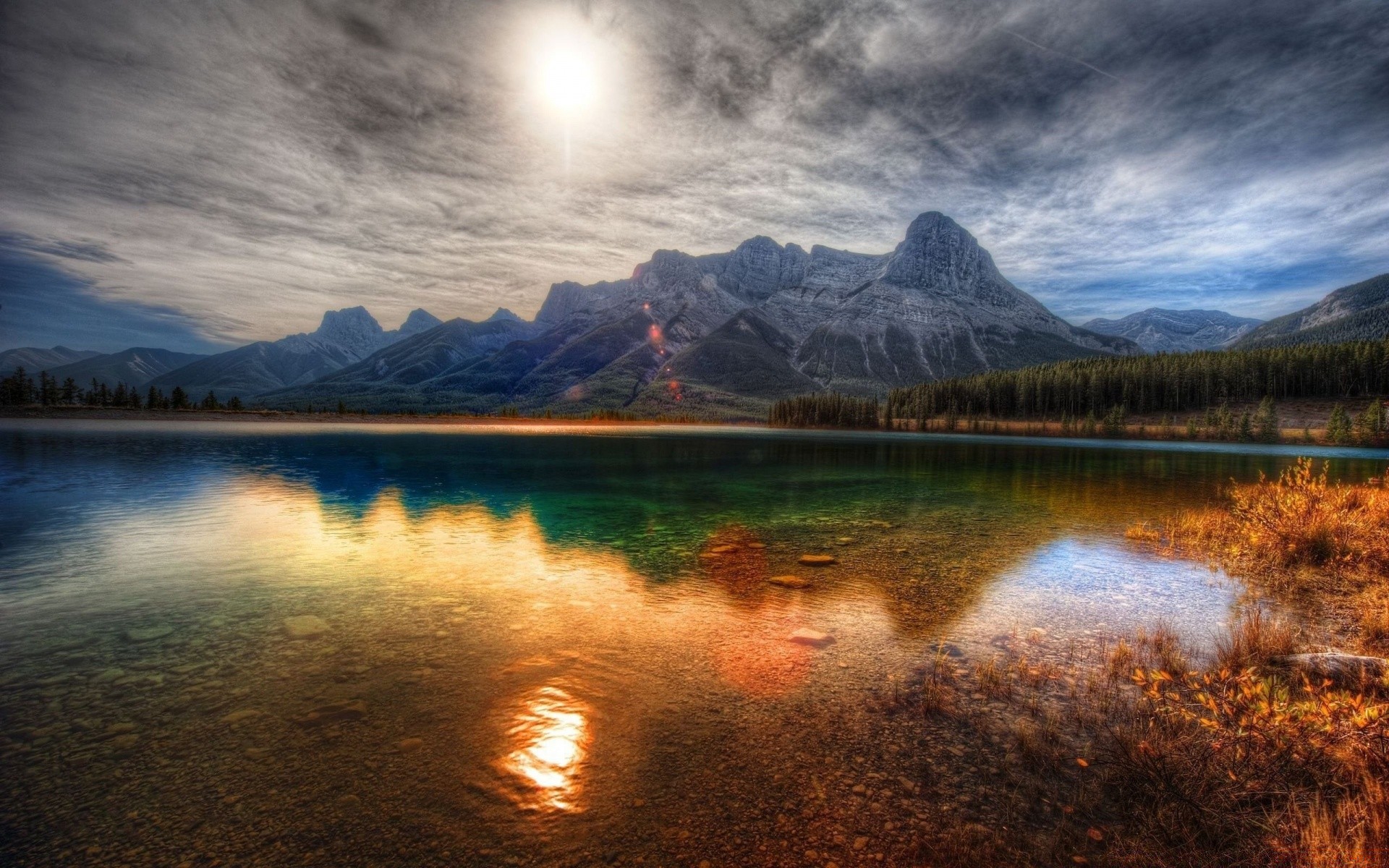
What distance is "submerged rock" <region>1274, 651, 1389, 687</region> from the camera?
9.55 meters

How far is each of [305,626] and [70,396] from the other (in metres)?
222

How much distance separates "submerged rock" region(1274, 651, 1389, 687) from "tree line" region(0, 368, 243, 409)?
217649 millimetres

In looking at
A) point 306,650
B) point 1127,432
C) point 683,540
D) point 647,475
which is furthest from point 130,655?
point 1127,432

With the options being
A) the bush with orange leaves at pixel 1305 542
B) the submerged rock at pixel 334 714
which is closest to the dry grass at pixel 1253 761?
the bush with orange leaves at pixel 1305 542

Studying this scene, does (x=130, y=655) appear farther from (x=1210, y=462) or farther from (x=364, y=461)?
(x=1210, y=462)

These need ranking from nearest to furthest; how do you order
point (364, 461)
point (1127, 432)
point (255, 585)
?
point (255, 585)
point (364, 461)
point (1127, 432)

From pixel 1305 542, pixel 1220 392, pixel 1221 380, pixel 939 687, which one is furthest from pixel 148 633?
pixel 1221 380

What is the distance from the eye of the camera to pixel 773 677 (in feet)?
37.3

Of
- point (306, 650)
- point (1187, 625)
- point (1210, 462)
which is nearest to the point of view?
point (306, 650)

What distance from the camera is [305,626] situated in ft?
45.7

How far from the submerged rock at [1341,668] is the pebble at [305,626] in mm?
20810

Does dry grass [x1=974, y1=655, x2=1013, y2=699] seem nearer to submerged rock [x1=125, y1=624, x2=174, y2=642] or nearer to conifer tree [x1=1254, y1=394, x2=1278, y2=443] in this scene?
submerged rock [x1=125, y1=624, x2=174, y2=642]

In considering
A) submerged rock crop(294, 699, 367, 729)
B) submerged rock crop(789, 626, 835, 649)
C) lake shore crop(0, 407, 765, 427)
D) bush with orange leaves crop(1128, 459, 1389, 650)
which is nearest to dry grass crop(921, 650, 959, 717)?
submerged rock crop(789, 626, 835, 649)

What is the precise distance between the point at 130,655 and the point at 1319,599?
3088 cm
